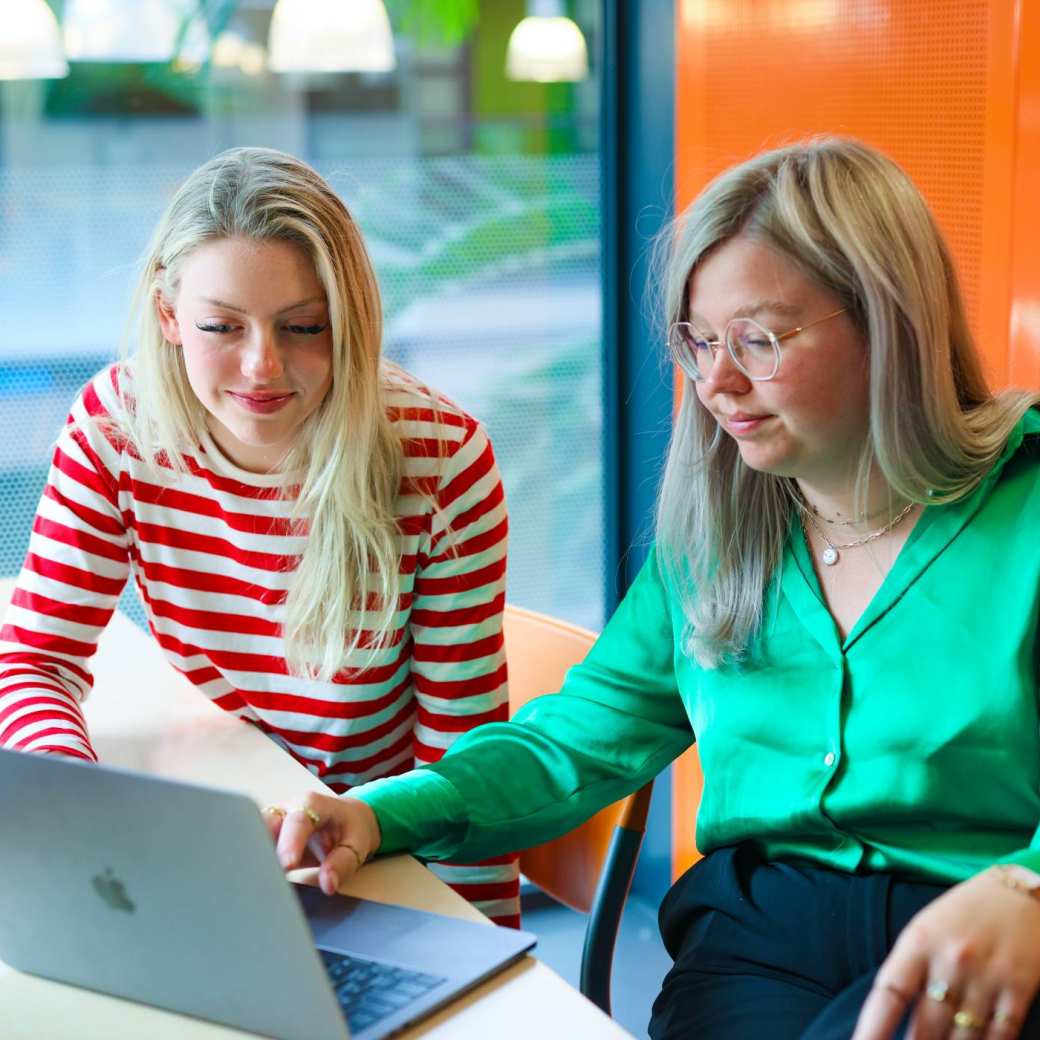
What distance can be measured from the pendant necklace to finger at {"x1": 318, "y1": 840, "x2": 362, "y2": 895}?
0.53 metres

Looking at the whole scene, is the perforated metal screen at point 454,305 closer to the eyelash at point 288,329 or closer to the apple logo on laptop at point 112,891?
the eyelash at point 288,329

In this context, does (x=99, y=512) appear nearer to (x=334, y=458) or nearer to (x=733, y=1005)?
(x=334, y=458)

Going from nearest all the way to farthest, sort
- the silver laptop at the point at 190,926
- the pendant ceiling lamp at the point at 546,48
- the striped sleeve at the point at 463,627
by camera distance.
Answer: the silver laptop at the point at 190,926, the striped sleeve at the point at 463,627, the pendant ceiling lamp at the point at 546,48

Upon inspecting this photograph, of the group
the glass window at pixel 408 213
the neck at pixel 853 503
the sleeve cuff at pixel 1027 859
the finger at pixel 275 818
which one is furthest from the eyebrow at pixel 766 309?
the glass window at pixel 408 213

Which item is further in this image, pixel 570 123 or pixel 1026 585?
pixel 570 123

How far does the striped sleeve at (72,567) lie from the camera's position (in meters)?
1.73

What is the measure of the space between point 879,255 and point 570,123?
70.1 inches

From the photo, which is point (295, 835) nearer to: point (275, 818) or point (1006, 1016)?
point (275, 818)

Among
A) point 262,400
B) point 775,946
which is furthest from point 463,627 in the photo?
point 775,946

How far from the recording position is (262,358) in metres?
1.60

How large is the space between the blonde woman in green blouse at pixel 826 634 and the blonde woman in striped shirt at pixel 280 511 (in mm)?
307

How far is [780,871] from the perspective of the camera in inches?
53.2

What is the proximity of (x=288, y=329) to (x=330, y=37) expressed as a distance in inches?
51.0

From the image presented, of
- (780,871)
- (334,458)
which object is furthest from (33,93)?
(780,871)
